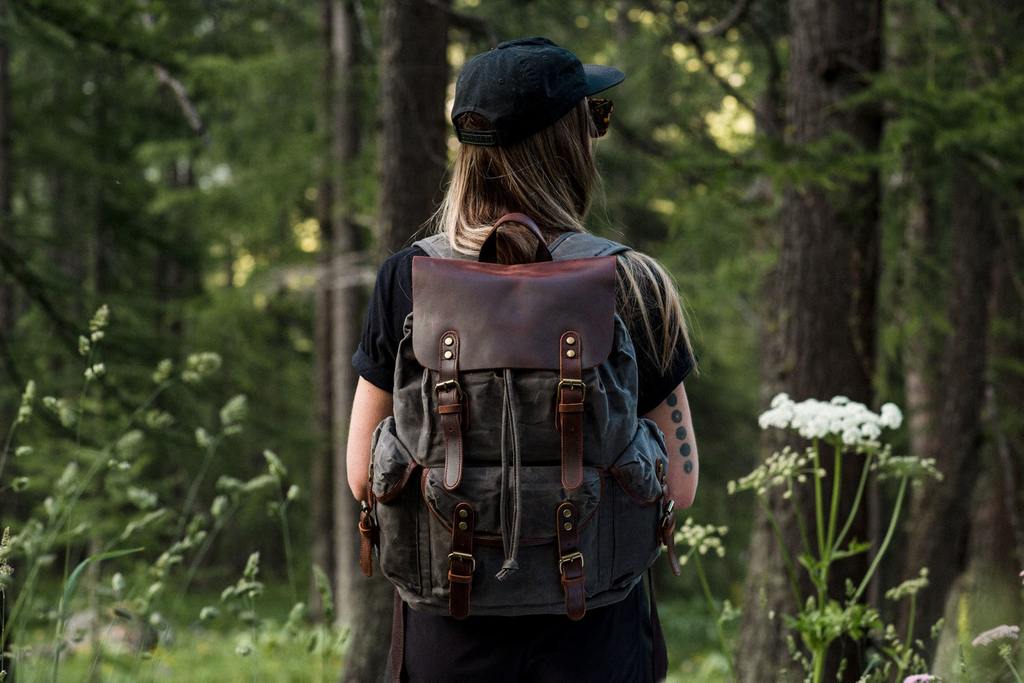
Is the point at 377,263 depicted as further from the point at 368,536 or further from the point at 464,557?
the point at 464,557

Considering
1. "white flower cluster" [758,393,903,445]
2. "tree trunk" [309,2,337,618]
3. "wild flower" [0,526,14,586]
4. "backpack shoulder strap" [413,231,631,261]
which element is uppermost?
"backpack shoulder strap" [413,231,631,261]

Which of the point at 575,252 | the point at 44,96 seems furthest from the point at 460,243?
the point at 44,96

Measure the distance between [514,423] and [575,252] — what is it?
396mm

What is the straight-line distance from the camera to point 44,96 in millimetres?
12945

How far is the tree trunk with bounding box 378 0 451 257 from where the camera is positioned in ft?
15.6

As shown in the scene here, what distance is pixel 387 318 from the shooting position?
2.05 meters

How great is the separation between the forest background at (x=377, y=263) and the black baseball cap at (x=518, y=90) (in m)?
0.38

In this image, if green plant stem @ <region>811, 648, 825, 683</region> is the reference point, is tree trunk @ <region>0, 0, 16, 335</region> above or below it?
above

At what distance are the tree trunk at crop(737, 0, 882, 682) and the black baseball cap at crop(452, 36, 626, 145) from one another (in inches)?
115

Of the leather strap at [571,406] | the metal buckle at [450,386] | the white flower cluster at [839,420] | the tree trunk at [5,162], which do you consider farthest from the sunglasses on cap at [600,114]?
the tree trunk at [5,162]

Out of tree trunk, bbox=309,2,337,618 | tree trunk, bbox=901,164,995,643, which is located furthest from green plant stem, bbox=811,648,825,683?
tree trunk, bbox=309,2,337,618

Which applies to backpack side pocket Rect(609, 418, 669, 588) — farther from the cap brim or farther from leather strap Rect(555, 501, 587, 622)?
the cap brim

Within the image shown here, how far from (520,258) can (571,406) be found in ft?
1.14

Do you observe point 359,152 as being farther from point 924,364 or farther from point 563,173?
point 563,173
